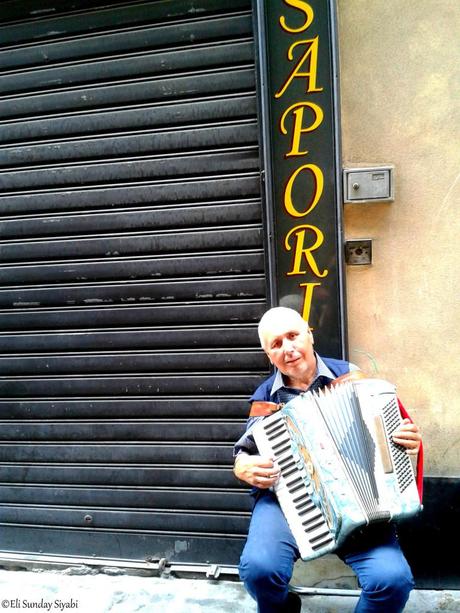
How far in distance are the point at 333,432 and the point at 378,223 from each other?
1156 mm

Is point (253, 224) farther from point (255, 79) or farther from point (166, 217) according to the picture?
point (255, 79)

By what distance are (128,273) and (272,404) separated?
1233 mm

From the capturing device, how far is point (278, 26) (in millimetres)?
2510

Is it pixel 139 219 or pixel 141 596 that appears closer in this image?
pixel 141 596

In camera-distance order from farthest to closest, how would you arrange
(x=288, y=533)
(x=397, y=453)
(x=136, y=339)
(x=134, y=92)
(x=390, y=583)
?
(x=136, y=339) < (x=134, y=92) < (x=288, y=533) < (x=397, y=453) < (x=390, y=583)

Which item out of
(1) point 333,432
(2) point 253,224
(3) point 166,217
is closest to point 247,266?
(2) point 253,224

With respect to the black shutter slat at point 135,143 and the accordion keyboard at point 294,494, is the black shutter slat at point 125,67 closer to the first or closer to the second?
the black shutter slat at point 135,143

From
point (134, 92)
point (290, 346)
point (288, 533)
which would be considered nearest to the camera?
point (288, 533)

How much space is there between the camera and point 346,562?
2.02 meters

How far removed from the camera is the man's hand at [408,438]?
1.95 metres

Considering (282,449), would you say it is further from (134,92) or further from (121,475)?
(134,92)

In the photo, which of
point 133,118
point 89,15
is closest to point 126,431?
point 133,118

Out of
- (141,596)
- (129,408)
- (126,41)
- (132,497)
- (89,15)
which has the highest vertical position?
(89,15)

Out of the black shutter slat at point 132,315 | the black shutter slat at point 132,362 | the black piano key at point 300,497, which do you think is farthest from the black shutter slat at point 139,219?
the black piano key at point 300,497
